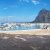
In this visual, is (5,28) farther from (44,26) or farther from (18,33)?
(44,26)

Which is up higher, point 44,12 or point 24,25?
point 44,12

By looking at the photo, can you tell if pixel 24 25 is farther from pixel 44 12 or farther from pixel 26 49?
pixel 26 49

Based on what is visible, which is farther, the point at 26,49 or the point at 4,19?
the point at 4,19

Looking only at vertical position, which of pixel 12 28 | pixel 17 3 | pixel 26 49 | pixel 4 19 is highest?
pixel 17 3

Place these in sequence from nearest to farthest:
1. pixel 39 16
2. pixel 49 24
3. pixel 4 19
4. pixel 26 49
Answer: pixel 26 49, pixel 4 19, pixel 39 16, pixel 49 24

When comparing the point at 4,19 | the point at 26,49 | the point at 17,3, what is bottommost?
the point at 26,49

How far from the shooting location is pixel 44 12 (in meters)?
5.60

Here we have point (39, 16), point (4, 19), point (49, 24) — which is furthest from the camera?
point (49, 24)

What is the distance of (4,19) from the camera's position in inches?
204

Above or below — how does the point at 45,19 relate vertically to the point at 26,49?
above

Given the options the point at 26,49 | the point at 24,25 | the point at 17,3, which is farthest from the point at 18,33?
the point at 26,49

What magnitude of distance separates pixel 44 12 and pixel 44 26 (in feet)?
2.06

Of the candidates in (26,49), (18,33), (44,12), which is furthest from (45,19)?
(26,49)

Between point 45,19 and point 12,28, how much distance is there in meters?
1.32
